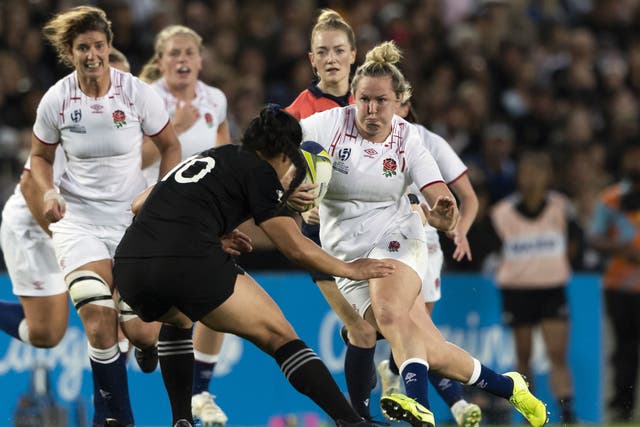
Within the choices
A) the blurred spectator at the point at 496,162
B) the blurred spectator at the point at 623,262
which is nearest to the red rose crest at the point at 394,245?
the blurred spectator at the point at 623,262

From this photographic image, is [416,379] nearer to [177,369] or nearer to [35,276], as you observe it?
[177,369]

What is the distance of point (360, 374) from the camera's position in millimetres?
7848

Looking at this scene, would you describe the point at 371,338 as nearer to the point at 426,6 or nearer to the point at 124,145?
the point at 124,145

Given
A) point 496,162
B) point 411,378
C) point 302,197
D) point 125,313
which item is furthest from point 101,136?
point 496,162

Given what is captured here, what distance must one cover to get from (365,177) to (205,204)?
123 centimetres

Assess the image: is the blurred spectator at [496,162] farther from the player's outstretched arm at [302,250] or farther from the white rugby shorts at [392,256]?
the player's outstretched arm at [302,250]

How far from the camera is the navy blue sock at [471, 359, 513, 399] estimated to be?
7320 mm

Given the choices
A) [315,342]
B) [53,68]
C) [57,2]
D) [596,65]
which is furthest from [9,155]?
[596,65]

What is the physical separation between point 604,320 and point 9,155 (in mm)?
5812

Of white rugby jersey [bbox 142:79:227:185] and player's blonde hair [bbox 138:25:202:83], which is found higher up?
player's blonde hair [bbox 138:25:202:83]

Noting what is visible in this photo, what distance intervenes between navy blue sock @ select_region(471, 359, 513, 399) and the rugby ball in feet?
4.35

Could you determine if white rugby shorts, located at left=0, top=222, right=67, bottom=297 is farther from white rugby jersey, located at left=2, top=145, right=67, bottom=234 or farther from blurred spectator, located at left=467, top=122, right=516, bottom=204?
blurred spectator, located at left=467, top=122, right=516, bottom=204

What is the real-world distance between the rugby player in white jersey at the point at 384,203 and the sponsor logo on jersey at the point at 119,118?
116cm

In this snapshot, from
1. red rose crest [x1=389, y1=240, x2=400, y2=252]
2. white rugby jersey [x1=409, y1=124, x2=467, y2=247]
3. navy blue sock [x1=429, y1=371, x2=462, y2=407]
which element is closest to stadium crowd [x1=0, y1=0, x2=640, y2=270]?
navy blue sock [x1=429, y1=371, x2=462, y2=407]
